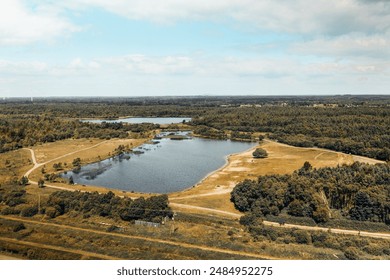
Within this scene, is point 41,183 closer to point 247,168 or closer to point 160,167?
point 160,167

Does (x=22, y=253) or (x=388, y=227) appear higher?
(x=22, y=253)

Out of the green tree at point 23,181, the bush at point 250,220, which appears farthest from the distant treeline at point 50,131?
the bush at point 250,220

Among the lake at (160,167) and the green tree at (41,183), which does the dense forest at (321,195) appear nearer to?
the lake at (160,167)

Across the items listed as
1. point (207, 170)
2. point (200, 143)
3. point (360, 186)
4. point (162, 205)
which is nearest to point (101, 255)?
point (162, 205)

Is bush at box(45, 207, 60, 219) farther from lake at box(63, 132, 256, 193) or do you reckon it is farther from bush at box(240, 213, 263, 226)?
bush at box(240, 213, 263, 226)

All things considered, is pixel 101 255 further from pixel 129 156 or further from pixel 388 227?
pixel 129 156

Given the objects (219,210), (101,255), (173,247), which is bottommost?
(219,210)
